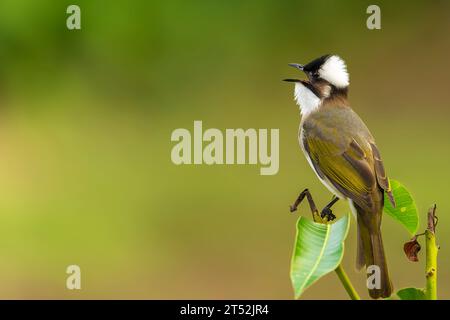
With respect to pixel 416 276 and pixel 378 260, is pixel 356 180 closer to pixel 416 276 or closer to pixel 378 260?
pixel 378 260

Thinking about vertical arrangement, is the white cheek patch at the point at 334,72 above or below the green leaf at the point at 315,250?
above

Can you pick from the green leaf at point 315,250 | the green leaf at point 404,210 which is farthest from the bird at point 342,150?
the green leaf at point 315,250

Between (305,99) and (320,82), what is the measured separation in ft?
0.31

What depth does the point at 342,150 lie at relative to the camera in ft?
5.52

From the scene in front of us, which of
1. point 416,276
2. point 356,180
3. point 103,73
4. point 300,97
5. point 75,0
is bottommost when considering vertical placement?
point 416,276

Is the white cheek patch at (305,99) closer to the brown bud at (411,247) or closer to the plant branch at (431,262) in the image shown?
the brown bud at (411,247)

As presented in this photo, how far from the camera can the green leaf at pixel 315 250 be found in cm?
79

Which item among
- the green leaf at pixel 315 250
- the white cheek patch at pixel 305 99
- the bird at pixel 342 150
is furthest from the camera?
the white cheek patch at pixel 305 99

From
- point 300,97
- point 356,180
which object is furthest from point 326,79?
point 356,180

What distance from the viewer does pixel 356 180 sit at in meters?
1.58

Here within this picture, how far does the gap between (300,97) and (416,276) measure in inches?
92.9

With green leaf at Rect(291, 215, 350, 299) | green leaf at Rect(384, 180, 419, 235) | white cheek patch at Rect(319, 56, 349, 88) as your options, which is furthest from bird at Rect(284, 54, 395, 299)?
green leaf at Rect(291, 215, 350, 299)

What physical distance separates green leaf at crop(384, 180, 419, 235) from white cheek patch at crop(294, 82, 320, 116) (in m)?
0.83

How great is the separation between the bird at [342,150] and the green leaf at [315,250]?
1.17 ft
